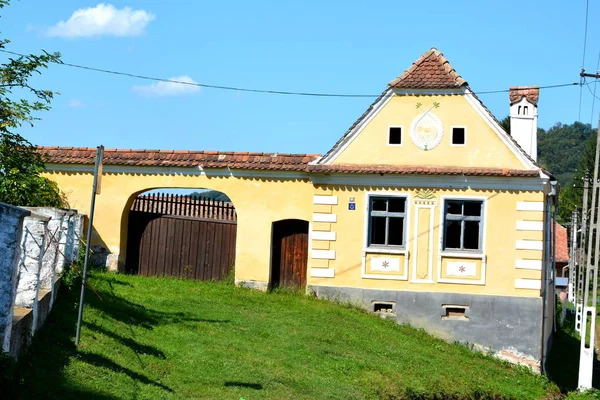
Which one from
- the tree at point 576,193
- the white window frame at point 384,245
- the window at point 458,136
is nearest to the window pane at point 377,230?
the white window frame at point 384,245

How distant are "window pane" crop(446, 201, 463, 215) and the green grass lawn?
3.28 meters

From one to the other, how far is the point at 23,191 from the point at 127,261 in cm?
979

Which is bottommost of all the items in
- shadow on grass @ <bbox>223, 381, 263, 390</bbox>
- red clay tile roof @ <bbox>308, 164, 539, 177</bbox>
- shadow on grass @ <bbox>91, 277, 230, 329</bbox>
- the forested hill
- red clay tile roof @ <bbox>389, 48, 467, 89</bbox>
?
shadow on grass @ <bbox>223, 381, 263, 390</bbox>

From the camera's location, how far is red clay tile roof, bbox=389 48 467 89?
22.6 metres

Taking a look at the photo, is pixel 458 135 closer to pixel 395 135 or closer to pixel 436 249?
pixel 395 135

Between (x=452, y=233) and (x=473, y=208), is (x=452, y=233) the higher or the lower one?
the lower one

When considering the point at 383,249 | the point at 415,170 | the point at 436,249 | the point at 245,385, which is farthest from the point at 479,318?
the point at 245,385

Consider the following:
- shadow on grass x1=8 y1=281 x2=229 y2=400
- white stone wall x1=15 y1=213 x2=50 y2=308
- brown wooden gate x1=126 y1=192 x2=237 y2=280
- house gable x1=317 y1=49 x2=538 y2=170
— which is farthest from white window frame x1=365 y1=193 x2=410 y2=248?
white stone wall x1=15 y1=213 x2=50 y2=308

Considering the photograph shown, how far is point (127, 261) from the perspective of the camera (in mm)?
24328

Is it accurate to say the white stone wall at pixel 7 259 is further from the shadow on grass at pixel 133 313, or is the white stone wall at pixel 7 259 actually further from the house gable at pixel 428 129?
the house gable at pixel 428 129

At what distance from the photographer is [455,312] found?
883 inches

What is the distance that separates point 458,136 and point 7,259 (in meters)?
15.7

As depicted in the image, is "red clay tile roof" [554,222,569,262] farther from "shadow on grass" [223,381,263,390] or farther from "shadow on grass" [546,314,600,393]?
"shadow on grass" [223,381,263,390]

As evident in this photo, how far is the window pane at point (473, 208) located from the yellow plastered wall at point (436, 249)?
251 mm
